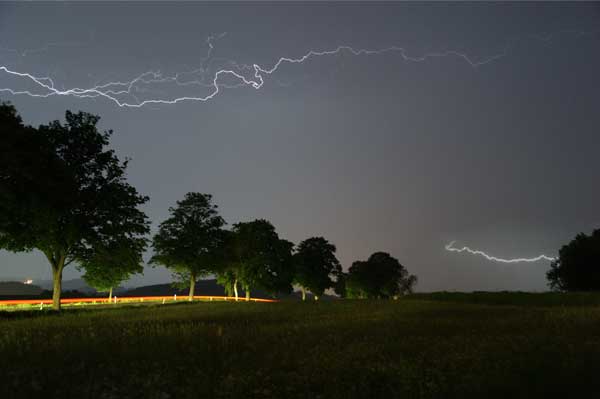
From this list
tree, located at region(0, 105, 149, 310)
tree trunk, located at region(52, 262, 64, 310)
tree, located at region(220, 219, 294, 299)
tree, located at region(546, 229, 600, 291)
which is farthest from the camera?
tree, located at region(220, 219, 294, 299)

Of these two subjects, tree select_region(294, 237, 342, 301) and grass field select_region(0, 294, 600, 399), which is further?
tree select_region(294, 237, 342, 301)

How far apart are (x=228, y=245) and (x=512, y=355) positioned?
5436cm

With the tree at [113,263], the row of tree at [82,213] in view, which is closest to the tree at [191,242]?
the row of tree at [82,213]

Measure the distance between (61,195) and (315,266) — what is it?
60135 mm

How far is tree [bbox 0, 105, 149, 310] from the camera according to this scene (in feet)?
68.4

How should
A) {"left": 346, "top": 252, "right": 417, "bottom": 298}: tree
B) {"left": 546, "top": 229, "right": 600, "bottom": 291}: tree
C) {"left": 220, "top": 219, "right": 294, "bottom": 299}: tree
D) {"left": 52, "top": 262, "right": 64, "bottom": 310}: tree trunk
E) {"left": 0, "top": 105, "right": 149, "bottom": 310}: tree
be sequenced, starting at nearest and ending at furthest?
{"left": 0, "top": 105, "right": 149, "bottom": 310}: tree, {"left": 52, "top": 262, "right": 64, "bottom": 310}: tree trunk, {"left": 546, "top": 229, "right": 600, "bottom": 291}: tree, {"left": 220, "top": 219, "right": 294, "bottom": 299}: tree, {"left": 346, "top": 252, "right": 417, "bottom": 298}: tree

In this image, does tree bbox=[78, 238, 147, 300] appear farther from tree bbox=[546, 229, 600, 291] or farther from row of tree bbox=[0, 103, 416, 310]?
tree bbox=[546, 229, 600, 291]

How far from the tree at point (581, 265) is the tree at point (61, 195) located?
51.2 m

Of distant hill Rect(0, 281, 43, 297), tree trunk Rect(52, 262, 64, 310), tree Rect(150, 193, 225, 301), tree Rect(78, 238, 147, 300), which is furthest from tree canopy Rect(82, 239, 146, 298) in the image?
distant hill Rect(0, 281, 43, 297)

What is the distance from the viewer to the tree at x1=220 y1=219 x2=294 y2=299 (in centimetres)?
5966

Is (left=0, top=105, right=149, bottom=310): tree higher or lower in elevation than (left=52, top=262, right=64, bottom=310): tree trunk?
higher

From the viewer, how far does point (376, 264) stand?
331 feet

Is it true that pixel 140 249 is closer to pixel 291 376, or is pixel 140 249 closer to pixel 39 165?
pixel 39 165

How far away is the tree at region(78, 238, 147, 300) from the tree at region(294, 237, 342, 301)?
45974 millimetres
